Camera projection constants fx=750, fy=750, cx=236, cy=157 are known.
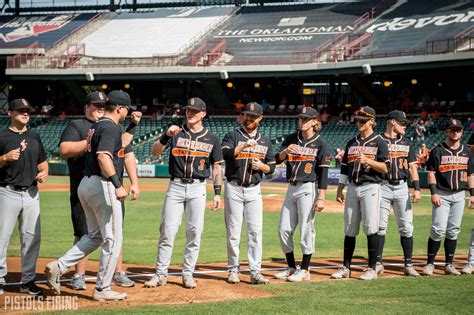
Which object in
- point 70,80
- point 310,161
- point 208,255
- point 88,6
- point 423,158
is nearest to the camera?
point 310,161

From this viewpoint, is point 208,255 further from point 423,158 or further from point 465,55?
point 465,55

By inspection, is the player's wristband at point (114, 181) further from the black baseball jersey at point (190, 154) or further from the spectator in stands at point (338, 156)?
the spectator in stands at point (338, 156)

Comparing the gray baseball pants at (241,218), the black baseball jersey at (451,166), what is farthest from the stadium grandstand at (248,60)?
the gray baseball pants at (241,218)

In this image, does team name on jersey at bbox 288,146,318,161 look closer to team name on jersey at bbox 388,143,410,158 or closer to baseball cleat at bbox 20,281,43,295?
team name on jersey at bbox 388,143,410,158

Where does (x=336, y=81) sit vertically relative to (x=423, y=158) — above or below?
above

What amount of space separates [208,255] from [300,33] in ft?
111

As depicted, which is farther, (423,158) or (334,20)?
(334,20)

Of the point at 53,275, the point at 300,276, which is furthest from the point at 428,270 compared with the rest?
the point at 53,275

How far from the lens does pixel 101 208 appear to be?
327 inches

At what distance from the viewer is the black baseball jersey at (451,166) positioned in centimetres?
1101

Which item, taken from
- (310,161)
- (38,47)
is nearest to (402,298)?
(310,161)

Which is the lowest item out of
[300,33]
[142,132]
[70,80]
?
[142,132]

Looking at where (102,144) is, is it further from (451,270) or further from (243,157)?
(451,270)

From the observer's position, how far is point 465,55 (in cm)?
3394
